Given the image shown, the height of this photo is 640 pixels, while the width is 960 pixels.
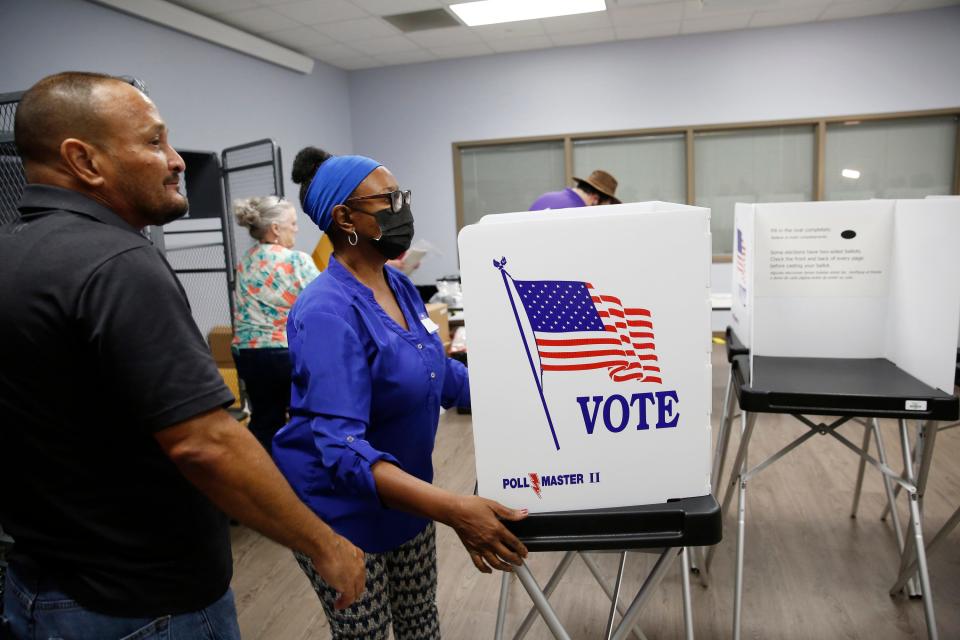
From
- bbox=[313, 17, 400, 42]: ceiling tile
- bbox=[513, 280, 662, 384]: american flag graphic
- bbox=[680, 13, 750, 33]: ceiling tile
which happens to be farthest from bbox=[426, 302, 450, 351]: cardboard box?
bbox=[513, 280, 662, 384]: american flag graphic

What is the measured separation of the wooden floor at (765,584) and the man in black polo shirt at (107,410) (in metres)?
1.29

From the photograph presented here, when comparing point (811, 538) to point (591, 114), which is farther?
point (591, 114)

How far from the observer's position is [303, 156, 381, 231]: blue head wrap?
45.3 inches

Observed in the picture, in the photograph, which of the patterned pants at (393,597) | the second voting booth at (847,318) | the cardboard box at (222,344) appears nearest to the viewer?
the patterned pants at (393,597)

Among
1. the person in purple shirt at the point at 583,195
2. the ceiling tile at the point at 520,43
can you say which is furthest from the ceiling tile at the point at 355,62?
the person in purple shirt at the point at 583,195

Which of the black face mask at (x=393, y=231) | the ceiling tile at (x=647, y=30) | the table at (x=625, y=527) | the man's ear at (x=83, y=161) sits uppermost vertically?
the ceiling tile at (x=647, y=30)

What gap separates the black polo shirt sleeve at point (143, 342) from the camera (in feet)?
2.43

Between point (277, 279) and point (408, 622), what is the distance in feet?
6.11

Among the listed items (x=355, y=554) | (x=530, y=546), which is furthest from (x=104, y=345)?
(x=530, y=546)

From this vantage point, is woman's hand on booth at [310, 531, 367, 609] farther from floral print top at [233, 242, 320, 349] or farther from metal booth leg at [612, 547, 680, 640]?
floral print top at [233, 242, 320, 349]

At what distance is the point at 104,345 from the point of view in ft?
2.43

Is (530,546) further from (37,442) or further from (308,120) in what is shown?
(308,120)

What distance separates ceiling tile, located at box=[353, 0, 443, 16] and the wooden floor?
354 cm

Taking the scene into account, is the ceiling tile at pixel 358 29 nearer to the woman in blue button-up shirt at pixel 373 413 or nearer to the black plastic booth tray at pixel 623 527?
the woman in blue button-up shirt at pixel 373 413
